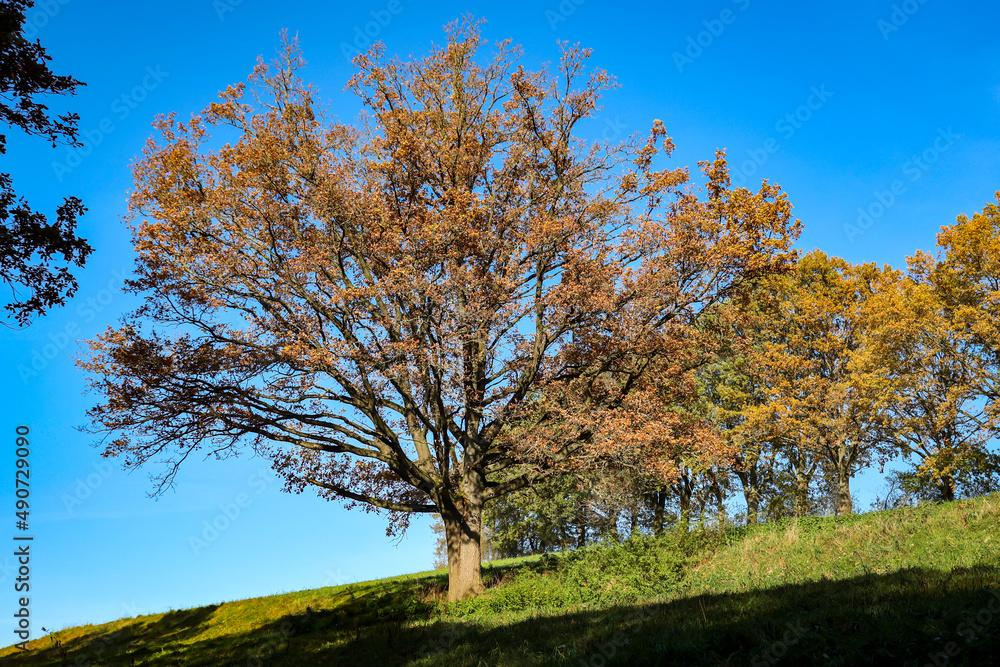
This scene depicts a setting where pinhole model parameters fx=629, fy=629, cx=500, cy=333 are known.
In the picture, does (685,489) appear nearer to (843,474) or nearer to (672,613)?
(843,474)

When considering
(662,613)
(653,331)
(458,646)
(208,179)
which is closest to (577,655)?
(662,613)

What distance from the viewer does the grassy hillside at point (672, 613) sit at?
747cm

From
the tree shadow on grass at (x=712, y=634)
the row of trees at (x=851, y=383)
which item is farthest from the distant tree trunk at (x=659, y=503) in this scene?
the tree shadow on grass at (x=712, y=634)

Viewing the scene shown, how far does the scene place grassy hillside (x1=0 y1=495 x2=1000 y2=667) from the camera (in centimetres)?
747

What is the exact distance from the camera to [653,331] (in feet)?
56.6

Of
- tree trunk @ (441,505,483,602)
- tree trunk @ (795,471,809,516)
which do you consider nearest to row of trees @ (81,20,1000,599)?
tree trunk @ (441,505,483,602)

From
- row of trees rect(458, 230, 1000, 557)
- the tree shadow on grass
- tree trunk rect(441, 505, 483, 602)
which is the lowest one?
the tree shadow on grass

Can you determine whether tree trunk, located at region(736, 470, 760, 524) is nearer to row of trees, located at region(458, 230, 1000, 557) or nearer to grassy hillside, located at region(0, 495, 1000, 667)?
row of trees, located at region(458, 230, 1000, 557)

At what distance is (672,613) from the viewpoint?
33.2 ft

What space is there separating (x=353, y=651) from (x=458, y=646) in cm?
321

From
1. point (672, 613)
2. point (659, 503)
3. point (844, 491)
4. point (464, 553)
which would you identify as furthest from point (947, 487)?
point (672, 613)

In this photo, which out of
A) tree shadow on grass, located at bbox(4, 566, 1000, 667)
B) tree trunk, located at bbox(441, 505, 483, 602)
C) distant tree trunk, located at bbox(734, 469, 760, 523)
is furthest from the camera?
distant tree trunk, located at bbox(734, 469, 760, 523)

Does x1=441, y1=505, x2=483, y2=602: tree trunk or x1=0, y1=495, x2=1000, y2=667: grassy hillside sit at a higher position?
x1=441, y1=505, x2=483, y2=602: tree trunk

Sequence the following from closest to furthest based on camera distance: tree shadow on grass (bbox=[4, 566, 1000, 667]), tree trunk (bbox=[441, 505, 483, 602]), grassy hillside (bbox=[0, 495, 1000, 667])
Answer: tree shadow on grass (bbox=[4, 566, 1000, 667]), grassy hillside (bbox=[0, 495, 1000, 667]), tree trunk (bbox=[441, 505, 483, 602])
